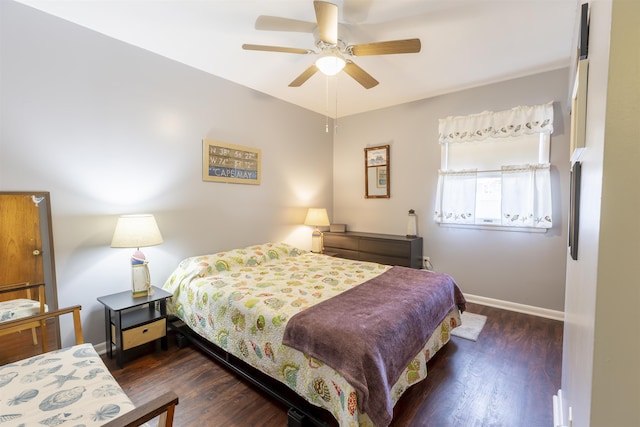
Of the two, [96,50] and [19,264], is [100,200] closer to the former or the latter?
[19,264]

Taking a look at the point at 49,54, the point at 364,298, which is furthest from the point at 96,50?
the point at 364,298

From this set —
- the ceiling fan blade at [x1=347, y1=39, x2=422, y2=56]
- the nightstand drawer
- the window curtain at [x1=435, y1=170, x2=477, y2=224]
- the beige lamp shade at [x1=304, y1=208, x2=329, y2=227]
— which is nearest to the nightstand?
the nightstand drawer

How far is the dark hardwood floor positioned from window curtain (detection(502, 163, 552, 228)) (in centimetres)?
120

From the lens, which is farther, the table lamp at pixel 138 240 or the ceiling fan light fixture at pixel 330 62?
the table lamp at pixel 138 240

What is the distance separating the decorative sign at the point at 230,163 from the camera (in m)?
2.98

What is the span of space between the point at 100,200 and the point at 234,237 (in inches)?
53.6

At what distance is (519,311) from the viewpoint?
312 centimetres

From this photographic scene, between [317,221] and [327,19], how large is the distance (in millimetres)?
2618

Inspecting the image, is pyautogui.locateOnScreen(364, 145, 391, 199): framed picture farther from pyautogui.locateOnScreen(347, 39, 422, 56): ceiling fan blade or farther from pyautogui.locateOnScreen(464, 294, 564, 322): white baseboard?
pyautogui.locateOnScreen(347, 39, 422, 56): ceiling fan blade

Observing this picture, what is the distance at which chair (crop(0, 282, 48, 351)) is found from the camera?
183 cm

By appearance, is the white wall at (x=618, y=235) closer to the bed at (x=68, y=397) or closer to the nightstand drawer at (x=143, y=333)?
the bed at (x=68, y=397)

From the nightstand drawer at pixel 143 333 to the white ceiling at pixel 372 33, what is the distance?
8.09ft

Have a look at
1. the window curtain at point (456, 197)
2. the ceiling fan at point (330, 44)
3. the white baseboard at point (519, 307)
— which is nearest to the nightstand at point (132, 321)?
the ceiling fan at point (330, 44)

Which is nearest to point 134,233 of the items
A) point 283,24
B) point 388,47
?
point 283,24
